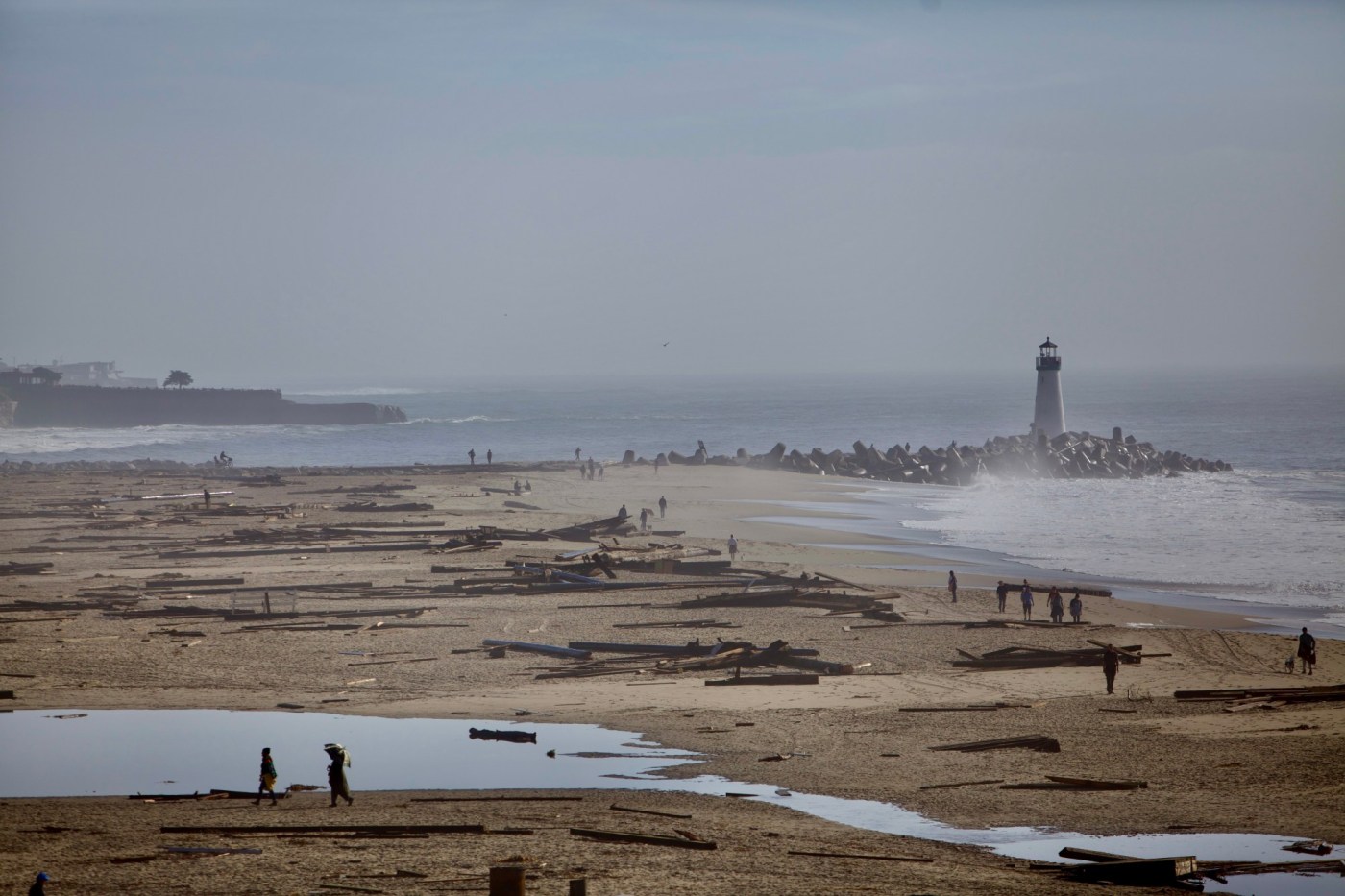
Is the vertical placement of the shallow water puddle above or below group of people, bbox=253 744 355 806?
below

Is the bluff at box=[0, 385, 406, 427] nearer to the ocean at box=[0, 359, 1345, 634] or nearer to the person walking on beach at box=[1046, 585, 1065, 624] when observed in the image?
the ocean at box=[0, 359, 1345, 634]

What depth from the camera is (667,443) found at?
356 feet

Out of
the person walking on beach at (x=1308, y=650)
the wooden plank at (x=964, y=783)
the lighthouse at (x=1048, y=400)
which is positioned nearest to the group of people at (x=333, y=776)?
the wooden plank at (x=964, y=783)

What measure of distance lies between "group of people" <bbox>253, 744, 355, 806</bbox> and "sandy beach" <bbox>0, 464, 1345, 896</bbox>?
0.81 feet

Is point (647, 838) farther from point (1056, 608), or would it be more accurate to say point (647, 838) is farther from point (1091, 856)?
point (1056, 608)

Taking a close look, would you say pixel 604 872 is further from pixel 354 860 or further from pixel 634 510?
pixel 634 510

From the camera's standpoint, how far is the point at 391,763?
15664mm

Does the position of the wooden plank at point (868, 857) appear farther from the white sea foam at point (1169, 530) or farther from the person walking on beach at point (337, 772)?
the white sea foam at point (1169, 530)

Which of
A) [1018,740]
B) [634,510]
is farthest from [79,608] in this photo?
[634,510]

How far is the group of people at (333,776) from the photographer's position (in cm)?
1330

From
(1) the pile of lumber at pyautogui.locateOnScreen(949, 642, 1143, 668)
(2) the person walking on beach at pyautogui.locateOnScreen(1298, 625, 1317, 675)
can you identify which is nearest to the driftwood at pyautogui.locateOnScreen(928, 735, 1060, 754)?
(1) the pile of lumber at pyautogui.locateOnScreen(949, 642, 1143, 668)

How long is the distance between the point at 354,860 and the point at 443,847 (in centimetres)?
86

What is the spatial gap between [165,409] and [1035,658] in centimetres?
13598

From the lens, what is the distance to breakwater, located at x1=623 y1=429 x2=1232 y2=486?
2832 inches
